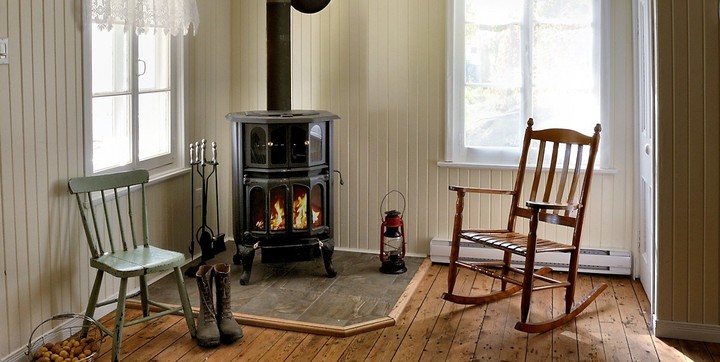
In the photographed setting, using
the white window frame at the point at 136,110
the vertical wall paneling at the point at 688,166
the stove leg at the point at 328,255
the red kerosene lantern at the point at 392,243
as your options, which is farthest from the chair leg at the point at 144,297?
the vertical wall paneling at the point at 688,166

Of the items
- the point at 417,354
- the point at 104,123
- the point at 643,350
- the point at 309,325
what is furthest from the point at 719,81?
the point at 104,123

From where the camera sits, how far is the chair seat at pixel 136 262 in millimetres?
3447

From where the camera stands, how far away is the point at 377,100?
5.21m

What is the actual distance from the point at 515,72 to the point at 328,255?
5.27 ft

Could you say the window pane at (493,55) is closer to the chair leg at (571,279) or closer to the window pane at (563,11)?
the window pane at (563,11)

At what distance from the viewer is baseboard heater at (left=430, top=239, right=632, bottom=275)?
4.77 meters

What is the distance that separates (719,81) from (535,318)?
144 cm

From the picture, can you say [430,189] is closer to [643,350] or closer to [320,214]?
[320,214]

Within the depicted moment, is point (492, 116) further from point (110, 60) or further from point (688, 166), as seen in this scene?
point (110, 60)

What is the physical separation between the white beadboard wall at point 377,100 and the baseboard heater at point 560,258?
4.5 inches

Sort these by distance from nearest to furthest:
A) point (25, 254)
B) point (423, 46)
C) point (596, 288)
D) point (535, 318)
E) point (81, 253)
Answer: point (25, 254)
point (81, 253)
point (535, 318)
point (596, 288)
point (423, 46)

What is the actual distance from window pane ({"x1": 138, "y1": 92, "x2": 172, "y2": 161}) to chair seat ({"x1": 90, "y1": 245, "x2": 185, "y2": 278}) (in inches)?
34.9

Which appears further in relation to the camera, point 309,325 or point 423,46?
point 423,46

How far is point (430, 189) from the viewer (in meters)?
5.20
